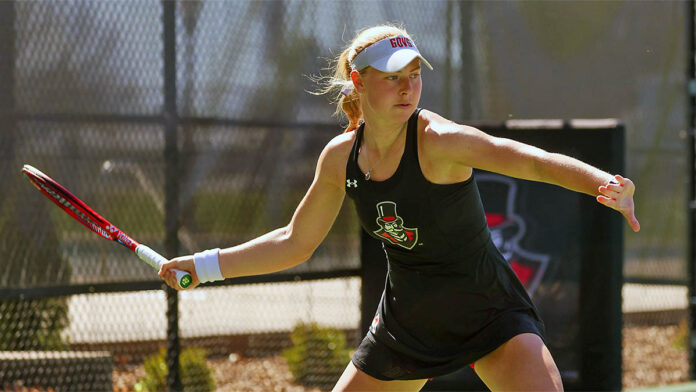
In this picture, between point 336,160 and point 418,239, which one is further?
Answer: point 336,160

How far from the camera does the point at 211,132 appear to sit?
509 cm

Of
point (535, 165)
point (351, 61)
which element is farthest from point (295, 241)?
point (535, 165)

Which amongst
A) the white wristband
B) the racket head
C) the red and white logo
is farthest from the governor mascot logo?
the red and white logo

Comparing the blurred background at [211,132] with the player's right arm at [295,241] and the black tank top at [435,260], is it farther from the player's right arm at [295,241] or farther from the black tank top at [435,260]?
the black tank top at [435,260]

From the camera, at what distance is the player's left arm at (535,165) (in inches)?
99.9

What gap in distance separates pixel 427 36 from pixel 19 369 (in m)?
3.19

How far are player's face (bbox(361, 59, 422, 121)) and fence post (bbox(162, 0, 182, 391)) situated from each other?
2090 mm

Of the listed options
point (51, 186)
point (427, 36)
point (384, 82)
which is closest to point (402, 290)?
point (384, 82)

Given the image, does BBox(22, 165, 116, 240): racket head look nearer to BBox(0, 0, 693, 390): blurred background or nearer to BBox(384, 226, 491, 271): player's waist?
BBox(0, 0, 693, 390): blurred background

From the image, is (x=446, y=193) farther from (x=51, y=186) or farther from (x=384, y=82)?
(x=51, y=186)

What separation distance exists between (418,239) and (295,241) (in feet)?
1.73

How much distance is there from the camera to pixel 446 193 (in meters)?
3.03

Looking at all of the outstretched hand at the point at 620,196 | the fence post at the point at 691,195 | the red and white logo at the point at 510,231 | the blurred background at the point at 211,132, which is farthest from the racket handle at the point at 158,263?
the fence post at the point at 691,195

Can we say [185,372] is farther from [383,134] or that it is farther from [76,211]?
[383,134]
